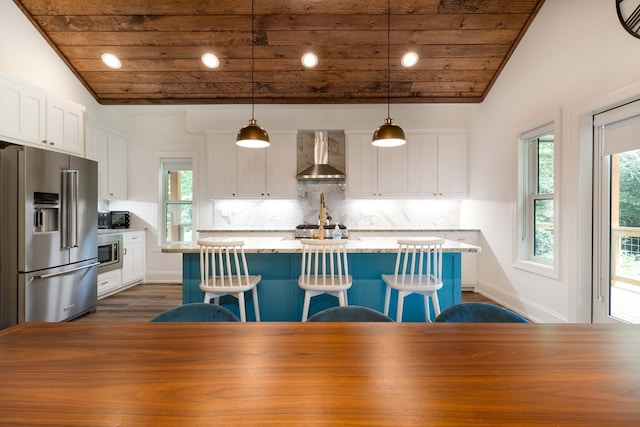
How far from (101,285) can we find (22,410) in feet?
12.9

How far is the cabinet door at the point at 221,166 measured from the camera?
4609 millimetres

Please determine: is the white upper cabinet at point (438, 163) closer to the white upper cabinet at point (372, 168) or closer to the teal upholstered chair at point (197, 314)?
the white upper cabinet at point (372, 168)

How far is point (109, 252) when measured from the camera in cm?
398

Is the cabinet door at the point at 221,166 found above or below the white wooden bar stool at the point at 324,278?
above

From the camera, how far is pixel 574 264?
2.68m

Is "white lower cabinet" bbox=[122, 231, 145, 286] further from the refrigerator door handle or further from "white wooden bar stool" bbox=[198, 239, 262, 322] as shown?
"white wooden bar stool" bbox=[198, 239, 262, 322]

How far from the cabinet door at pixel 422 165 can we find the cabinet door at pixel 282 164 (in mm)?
1802

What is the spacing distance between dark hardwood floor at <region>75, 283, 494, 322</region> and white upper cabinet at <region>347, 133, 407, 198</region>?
1.90m

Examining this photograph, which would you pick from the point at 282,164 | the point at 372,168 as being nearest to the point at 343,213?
the point at 372,168

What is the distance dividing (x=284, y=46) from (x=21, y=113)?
8.99 ft

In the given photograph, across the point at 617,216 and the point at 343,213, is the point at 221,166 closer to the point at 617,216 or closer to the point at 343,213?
the point at 343,213

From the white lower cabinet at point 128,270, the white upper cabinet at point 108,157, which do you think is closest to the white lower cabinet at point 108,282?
the white lower cabinet at point 128,270

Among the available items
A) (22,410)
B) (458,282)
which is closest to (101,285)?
(22,410)

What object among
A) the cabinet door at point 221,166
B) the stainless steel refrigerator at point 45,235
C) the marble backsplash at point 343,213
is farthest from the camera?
the marble backsplash at point 343,213
